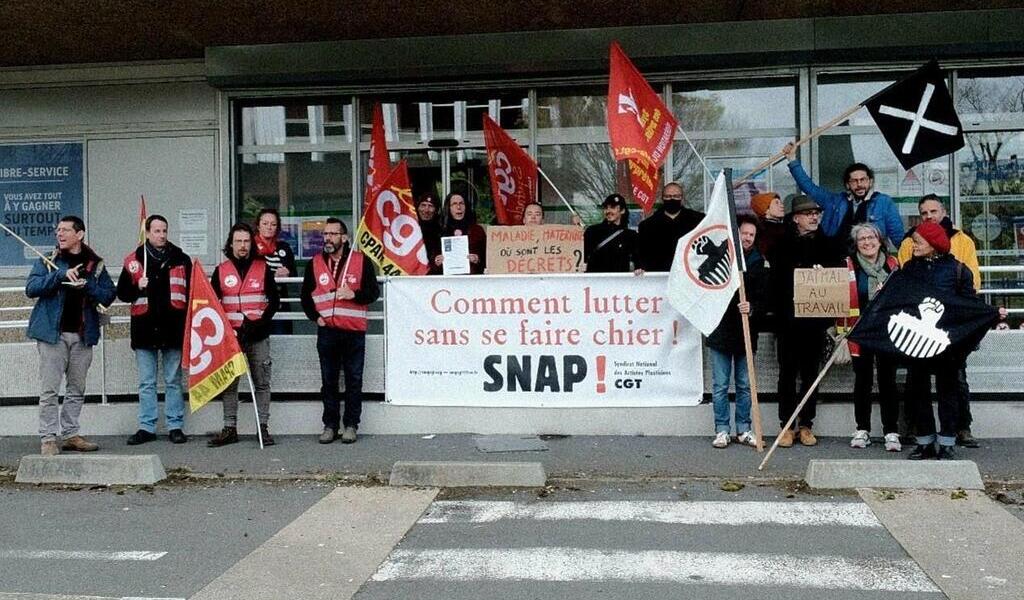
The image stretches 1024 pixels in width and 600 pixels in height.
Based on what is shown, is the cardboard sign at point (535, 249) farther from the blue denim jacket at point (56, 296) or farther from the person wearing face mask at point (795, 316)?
the blue denim jacket at point (56, 296)

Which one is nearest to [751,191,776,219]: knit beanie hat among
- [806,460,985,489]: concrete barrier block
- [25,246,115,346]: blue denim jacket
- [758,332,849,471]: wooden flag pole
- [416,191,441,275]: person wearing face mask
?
[758,332,849,471]: wooden flag pole

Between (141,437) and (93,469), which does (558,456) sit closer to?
(93,469)

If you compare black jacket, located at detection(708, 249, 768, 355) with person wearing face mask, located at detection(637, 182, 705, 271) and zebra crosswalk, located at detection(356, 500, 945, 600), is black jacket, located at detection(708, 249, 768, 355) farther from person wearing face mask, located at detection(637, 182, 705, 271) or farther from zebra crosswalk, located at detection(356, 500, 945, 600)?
zebra crosswalk, located at detection(356, 500, 945, 600)

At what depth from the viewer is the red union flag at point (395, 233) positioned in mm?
9352

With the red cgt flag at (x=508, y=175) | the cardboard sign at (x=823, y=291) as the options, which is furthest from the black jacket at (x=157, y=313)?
the cardboard sign at (x=823, y=291)

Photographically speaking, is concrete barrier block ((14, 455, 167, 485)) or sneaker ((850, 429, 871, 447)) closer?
concrete barrier block ((14, 455, 167, 485))

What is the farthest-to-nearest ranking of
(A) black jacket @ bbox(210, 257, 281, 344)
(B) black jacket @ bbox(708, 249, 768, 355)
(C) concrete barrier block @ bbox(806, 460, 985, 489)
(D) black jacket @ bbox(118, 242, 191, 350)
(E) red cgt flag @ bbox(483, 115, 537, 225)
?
1. (E) red cgt flag @ bbox(483, 115, 537, 225)
2. (D) black jacket @ bbox(118, 242, 191, 350)
3. (A) black jacket @ bbox(210, 257, 281, 344)
4. (B) black jacket @ bbox(708, 249, 768, 355)
5. (C) concrete barrier block @ bbox(806, 460, 985, 489)

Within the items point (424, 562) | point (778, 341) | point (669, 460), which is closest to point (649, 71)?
point (778, 341)

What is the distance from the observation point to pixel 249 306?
355 inches

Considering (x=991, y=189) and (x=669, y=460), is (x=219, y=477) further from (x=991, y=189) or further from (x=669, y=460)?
(x=991, y=189)

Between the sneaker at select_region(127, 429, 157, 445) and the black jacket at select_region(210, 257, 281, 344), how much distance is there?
1.36 meters

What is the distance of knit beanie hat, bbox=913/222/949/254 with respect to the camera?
300 inches

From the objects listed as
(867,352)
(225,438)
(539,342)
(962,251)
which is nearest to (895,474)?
(867,352)

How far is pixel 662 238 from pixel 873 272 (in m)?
1.93
